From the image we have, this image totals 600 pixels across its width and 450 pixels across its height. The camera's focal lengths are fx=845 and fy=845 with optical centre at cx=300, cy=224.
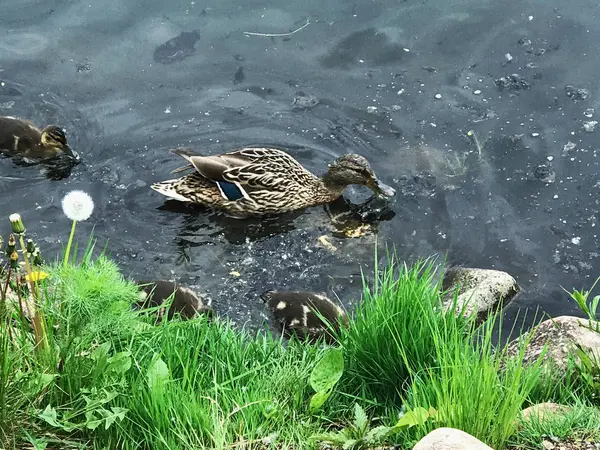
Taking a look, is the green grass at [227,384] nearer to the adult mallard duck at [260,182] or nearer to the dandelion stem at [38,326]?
the dandelion stem at [38,326]

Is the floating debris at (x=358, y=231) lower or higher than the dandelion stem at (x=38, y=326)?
lower

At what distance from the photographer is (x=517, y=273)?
5.59m

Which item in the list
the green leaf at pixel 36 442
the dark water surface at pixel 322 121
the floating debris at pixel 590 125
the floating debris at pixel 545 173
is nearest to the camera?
the green leaf at pixel 36 442

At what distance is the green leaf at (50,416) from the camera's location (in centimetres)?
303

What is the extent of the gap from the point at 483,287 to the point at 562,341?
1.10m

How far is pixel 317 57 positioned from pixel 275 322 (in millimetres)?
2918

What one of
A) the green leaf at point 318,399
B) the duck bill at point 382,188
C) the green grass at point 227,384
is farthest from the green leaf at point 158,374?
the duck bill at point 382,188

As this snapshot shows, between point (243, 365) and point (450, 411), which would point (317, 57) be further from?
point (450, 411)

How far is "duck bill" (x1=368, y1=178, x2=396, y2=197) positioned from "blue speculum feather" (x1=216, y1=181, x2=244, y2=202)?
958 mm

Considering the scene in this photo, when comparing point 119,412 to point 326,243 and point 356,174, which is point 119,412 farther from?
point 356,174

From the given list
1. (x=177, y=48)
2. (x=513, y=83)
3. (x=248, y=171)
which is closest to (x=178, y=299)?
(x=248, y=171)

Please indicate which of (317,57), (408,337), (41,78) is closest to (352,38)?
(317,57)

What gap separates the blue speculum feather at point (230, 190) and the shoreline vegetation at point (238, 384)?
2.42 metres

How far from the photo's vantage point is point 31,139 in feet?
20.1
